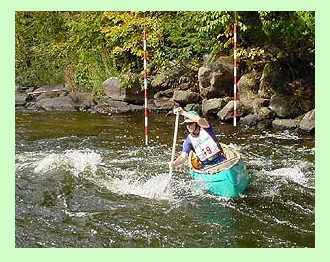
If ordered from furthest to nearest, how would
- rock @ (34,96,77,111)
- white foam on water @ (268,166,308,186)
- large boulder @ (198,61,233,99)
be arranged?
rock @ (34,96,77,111), large boulder @ (198,61,233,99), white foam on water @ (268,166,308,186)

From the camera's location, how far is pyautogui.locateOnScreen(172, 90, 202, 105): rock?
35.6ft

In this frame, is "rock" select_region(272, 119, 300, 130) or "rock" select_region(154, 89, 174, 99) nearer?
"rock" select_region(272, 119, 300, 130)

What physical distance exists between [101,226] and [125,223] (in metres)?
0.24

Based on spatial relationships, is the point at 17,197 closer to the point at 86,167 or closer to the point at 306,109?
the point at 86,167

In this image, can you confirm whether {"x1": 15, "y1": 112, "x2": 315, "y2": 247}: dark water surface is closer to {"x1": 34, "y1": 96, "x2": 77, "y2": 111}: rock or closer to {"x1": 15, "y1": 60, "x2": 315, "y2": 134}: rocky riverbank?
{"x1": 15, "y1": 60, "x2": 315, "y2": 134}: rocky riverbank

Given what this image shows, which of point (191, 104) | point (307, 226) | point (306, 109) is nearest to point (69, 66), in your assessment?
point (191, 104)

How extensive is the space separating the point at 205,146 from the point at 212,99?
187 inches

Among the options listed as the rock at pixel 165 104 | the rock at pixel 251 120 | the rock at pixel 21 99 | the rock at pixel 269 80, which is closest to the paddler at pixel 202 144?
the rock at pixel 251 120

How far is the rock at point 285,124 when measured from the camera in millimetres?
8758

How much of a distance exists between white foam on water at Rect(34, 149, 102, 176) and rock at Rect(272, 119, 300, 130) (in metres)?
3.30

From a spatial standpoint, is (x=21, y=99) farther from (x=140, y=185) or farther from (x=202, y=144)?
(x=202, y=144)

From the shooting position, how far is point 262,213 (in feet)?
17.1

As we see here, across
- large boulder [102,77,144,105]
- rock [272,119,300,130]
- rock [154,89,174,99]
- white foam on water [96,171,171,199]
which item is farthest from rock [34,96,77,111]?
white foam on water [96,171,171,199]

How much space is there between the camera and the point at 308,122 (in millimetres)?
8484
